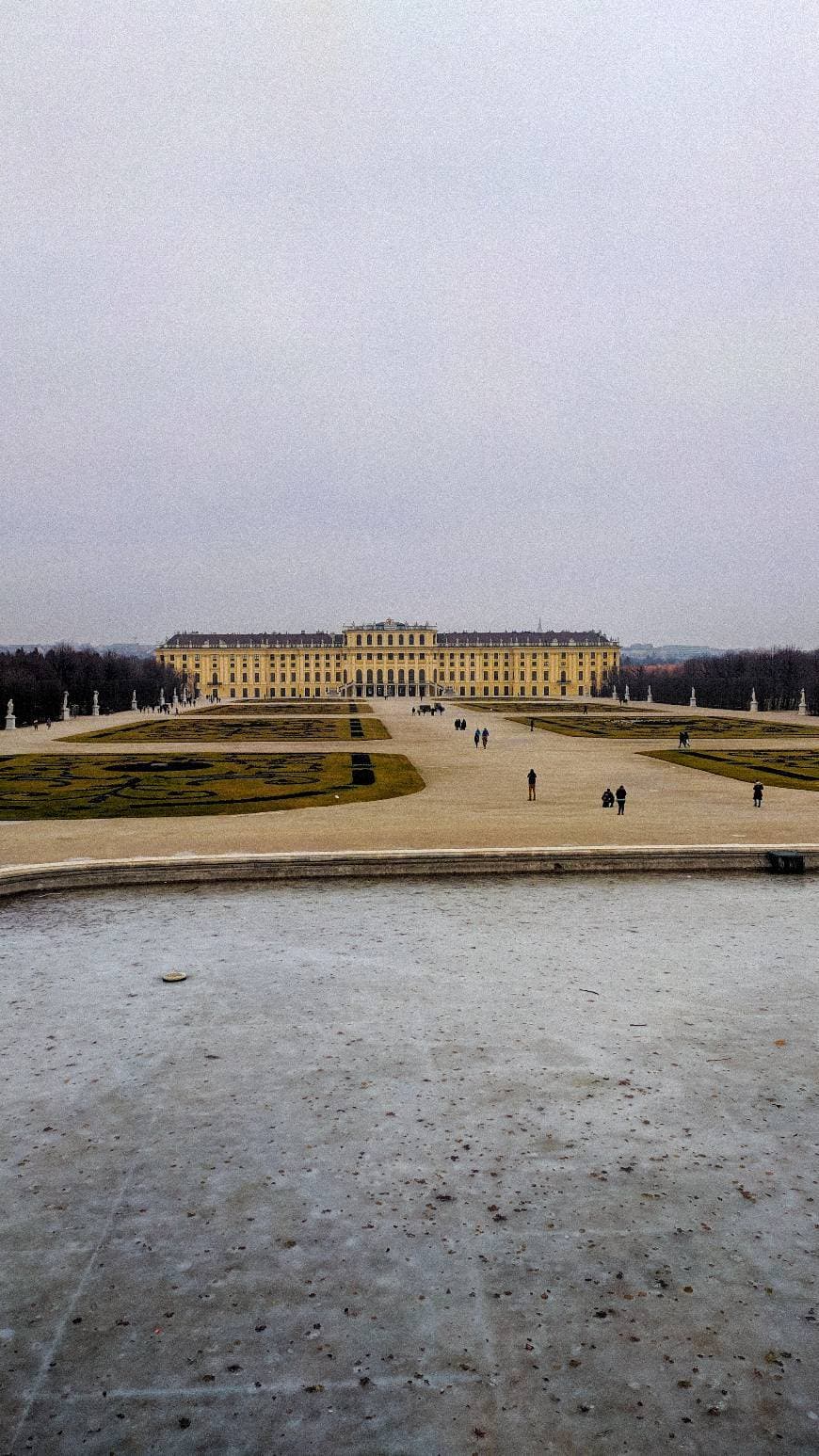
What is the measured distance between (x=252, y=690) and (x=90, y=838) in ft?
449

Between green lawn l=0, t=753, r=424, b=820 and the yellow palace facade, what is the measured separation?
381ft

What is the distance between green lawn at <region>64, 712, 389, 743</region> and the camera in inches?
1891

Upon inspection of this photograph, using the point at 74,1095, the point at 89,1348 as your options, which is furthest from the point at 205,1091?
Result: the point at 89,1348

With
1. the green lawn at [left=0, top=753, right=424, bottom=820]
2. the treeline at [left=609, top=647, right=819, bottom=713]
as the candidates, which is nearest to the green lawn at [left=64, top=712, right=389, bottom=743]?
the green lawn at [left=0, top=753, right=424, bottom=820]

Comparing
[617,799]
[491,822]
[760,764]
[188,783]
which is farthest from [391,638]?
[491,822]

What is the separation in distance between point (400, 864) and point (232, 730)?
40006mm

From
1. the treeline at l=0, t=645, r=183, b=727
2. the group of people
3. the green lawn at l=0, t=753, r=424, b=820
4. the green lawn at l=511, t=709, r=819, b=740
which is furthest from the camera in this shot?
the treeline at l=0, t=645, r=183, b=727

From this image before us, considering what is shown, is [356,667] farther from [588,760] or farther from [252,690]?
[588,760]

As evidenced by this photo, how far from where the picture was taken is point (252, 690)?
154 meters

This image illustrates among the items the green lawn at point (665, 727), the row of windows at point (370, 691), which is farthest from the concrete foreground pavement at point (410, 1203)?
the row of windows at point (370, 691)

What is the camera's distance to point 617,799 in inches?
931

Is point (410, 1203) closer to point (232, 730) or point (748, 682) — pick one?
point (232, 730)

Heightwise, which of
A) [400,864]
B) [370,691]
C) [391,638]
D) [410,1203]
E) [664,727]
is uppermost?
[391,638]

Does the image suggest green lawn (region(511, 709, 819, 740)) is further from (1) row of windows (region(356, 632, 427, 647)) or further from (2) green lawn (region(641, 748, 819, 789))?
(1) row of windows (region(356, 632, 427, 647))
